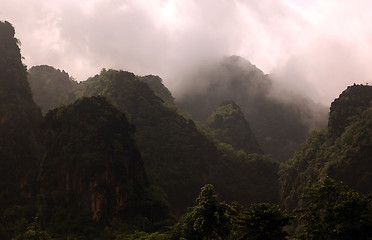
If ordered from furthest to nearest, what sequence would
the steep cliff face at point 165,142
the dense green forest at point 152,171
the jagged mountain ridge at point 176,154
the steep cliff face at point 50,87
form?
the steep cliff face at point 50,87
the jagged mountain ridge at point 176,154
the steep cliff face at point 165,142
the dense green forest at point 152,171

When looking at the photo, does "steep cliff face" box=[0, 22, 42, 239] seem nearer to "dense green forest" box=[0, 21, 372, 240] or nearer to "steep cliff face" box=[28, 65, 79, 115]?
"dense green forest" box=[0, 21, 372, 240]

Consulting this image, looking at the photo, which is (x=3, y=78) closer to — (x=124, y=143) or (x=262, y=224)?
(x=124, y=143)

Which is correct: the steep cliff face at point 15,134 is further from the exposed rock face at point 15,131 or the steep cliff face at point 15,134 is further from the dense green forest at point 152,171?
the dense green forest at point 152,171

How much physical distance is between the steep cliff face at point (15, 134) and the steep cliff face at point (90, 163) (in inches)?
274

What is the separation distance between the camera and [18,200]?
7694cm

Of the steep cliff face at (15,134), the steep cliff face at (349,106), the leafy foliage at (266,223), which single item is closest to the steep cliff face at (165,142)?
the steep cliff face at (15,134)

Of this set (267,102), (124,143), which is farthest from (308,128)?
(124,143)

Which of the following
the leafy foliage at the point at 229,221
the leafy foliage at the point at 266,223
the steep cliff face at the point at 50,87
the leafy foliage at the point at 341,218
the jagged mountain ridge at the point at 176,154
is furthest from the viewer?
the steep cliff face at the point at 50,87

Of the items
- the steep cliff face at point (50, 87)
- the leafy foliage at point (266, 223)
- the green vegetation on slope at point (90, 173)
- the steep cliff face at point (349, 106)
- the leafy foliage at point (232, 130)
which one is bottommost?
the leafy foliage at point (266, 223)

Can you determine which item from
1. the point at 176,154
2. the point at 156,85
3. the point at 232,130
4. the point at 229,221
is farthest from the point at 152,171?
the point at 229,221

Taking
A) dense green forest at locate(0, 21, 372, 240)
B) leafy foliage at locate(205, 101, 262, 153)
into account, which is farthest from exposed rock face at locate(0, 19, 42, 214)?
leafy foliage at locate(205, 101, 262, 153)

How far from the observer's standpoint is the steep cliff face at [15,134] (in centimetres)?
7750

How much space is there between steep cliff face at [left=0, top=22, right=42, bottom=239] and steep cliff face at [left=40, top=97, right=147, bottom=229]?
6.95 m

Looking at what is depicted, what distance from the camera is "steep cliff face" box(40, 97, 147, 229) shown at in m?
70.7
